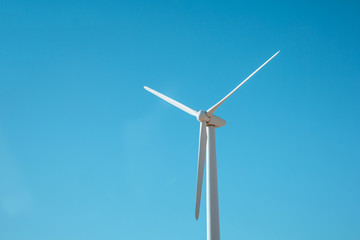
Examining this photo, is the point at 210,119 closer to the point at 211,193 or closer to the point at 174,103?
the point at 174,103

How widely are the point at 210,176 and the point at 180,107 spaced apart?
6.02 meters

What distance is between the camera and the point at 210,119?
90.1 feet

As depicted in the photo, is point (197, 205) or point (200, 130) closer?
point (197, 205)

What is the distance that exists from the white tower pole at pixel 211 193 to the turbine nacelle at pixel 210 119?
1.90 ft

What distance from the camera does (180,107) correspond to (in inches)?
1163

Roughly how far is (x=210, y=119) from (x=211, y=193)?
16.5ft

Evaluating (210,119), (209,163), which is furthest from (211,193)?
(210,119)

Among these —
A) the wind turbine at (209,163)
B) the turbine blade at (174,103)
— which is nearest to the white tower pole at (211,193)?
the wind turbine at (209,163)

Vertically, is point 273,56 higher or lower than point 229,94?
higher

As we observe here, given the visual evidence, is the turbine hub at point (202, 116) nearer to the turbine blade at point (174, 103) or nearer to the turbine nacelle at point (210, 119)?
the turbine nacelle at point (210, 119)

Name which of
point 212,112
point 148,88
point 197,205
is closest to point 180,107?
point 212,112

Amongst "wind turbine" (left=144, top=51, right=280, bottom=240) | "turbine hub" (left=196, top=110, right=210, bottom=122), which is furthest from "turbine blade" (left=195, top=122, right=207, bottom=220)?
"turbine hub" (left=196, top=110, right=210, bottom=122)

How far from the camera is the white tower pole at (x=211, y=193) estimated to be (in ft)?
81.9

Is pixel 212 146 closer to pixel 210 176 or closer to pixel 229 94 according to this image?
pixel 210 176
